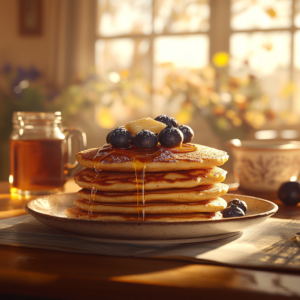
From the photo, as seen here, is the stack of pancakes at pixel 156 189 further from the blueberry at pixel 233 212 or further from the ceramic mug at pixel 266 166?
the ceramic mug at pixel 266 166

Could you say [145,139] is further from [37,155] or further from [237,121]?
[237,121]

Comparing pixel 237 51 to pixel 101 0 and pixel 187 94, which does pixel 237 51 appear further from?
pixel 101 0

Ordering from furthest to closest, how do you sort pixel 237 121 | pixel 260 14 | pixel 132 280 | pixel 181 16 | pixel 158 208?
pixel 181 16 → pixel 260 14 → pixel 237 121 → pixel 158 208 → pixel 132 280

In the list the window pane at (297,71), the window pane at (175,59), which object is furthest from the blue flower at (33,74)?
the window pane at (297,71)

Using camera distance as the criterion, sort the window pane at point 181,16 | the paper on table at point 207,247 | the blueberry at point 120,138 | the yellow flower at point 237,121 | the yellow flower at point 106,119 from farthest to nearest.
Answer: the yellow flower at point 106,119 → the window pane at point 181,16 → the yellow flower at point 237,121 → the blueberry at point 120,138 → the paper on table at point 207,247

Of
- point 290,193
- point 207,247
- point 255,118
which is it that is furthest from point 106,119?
point 207,247

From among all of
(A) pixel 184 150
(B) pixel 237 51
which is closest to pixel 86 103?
(B) pixel 237 51
